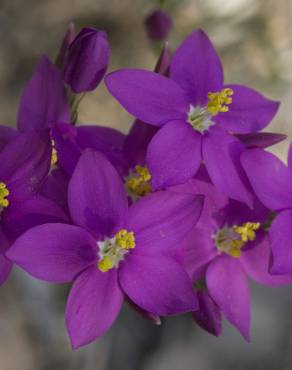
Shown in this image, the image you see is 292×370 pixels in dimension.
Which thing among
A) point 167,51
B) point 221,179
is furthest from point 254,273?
point 167,51

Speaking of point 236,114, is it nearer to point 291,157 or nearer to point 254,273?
point 291,157

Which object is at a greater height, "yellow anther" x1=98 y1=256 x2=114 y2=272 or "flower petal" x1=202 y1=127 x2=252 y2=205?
"flower petal" x1=202 y1=127 x2=252 y2=205

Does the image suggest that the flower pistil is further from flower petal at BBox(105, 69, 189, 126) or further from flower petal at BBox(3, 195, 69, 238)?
flower petal at BBox(3, 195, 69, 238)

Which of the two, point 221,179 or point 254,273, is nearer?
point 221,179

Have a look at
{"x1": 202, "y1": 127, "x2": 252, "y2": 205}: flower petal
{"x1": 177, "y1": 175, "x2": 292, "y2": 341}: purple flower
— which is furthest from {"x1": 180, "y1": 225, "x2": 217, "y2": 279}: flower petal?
{"x1": 202, "y1": 127, "x2": 252, "y2": 205}: flower petal

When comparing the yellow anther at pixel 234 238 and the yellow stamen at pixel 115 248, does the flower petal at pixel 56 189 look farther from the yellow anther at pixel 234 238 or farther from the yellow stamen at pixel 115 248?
the yellow anther at pixel 234 238

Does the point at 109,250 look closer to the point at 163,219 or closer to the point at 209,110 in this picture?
the point at 163,219

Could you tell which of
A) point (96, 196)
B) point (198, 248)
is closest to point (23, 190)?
point (96, 196)
